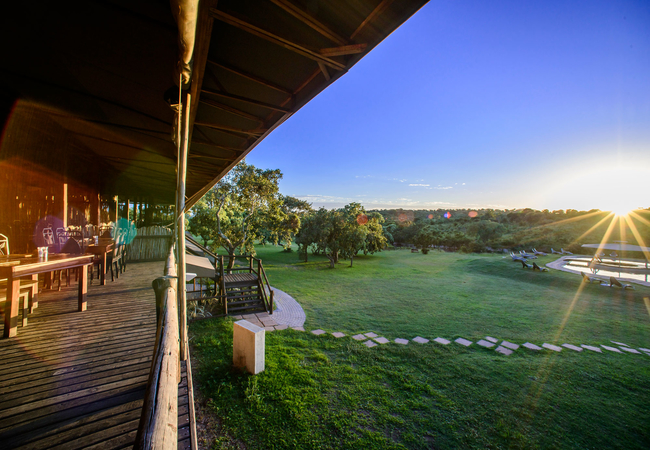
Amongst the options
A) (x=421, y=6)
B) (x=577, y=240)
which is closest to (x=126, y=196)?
(x=421, y=6)

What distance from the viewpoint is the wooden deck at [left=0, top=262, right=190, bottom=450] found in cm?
163

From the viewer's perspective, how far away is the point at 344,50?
1.37 m

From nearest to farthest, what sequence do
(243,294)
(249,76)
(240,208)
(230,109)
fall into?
(249,76)
(230,109)
(243,294)
(240,208)

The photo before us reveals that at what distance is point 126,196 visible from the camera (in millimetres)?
12172

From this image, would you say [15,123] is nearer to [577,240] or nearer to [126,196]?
[126,196]

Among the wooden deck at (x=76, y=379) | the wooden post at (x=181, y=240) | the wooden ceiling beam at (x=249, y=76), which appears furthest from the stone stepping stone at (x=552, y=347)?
the wooden ceiling beam at (x=249, y=76)

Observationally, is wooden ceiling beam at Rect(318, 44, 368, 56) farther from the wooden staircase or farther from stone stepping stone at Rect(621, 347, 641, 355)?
stone stepping stone at Rect(621, 347, 641, 355)

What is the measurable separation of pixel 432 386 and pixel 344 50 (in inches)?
181

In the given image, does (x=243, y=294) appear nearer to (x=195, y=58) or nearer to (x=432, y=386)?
(x=432, y=386)

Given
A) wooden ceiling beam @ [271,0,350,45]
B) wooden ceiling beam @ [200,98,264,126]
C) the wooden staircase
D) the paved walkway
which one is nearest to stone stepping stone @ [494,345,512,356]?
the paved walkway

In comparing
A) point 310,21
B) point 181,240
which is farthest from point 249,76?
point 181,240

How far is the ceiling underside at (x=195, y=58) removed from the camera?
1.29 metres

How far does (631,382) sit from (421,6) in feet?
22.1

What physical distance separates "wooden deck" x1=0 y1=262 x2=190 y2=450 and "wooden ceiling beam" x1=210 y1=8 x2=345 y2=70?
250 cm
